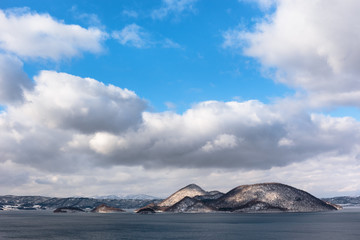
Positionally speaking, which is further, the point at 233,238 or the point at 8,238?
the point at 8,238

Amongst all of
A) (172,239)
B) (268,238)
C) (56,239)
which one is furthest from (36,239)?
(268,238)

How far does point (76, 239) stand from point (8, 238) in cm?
2894

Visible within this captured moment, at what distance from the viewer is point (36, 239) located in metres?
133

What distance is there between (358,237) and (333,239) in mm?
11135

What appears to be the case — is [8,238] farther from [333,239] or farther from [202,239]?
[333,239]

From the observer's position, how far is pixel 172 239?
130 meters

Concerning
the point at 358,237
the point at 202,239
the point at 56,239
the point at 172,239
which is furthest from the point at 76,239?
the point at 358,237

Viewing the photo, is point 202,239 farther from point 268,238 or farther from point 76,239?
point 76,239

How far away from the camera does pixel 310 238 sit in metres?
127

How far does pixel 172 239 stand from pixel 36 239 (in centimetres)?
5135

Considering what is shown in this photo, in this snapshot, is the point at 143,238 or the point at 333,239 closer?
the point at 333,239

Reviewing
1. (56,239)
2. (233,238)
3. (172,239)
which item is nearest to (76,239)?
(56,239)

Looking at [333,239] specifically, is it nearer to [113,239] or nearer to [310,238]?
[310,238]

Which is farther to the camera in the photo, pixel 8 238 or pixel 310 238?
pixel 8 238
